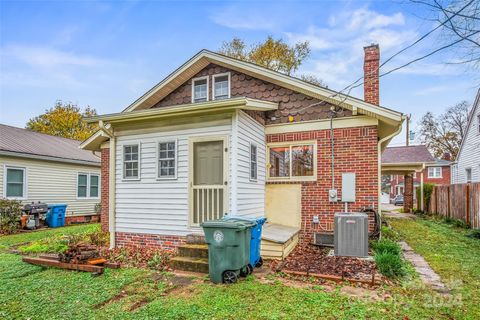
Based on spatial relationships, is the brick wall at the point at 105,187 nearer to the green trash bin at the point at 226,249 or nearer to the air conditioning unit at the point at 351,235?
the green trash bin at the point at 226,249

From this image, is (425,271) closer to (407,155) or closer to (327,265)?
(327,265)

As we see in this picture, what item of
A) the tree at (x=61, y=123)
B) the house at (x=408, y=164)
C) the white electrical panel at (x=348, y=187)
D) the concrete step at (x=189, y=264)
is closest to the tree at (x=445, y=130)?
the house at (x=408, y=164)

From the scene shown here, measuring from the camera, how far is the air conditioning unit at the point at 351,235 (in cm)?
642

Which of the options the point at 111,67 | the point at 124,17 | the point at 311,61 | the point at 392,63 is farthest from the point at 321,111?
the point at 311,61

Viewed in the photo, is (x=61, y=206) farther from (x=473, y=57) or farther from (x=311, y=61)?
(x=311, y=61)

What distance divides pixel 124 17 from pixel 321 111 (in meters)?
7.98

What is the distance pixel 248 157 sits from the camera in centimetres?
716

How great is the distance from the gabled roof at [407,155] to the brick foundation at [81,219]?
20.5 metres

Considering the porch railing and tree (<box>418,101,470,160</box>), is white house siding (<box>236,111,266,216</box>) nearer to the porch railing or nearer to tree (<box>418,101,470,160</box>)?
the porch railing

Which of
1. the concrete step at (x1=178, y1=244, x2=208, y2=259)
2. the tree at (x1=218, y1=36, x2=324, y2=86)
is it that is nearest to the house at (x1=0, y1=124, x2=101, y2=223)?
the concrete step at (x1=178, y1=244, x2=208, y2=259)

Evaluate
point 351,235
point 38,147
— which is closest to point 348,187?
point 351,235

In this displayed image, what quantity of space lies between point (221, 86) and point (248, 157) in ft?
10.7

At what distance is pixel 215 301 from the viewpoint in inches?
→ 165

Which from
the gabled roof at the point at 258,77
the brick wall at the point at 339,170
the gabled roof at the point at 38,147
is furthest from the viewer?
the gabled roof at the point at 38,147
